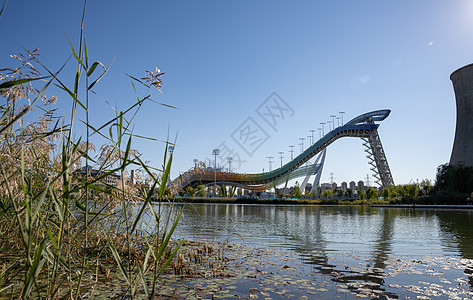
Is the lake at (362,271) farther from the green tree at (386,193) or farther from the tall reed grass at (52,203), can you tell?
the green tree at (386,193)

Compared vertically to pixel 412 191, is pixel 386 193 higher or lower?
lower

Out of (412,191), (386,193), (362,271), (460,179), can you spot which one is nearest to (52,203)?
(362,271)

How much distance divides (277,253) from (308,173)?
56.1 metres

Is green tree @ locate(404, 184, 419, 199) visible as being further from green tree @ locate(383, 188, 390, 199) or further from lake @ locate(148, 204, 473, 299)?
lake @ locate(148, 204, 473, 299)

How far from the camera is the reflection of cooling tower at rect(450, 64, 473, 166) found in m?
35.5

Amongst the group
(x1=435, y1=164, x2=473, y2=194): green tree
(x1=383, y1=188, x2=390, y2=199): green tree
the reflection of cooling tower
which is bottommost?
(x1=383, y1=188, x2=390, y2=199): green tree

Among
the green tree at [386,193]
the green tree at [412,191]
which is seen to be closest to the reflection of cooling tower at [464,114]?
the green tree at [412,191]

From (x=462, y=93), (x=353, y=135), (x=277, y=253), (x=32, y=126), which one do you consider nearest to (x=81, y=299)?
(x=32, y=126)

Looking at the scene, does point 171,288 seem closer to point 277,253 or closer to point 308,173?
point 277,253

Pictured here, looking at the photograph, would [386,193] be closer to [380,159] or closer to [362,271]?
[380,159]

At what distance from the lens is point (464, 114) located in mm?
36125

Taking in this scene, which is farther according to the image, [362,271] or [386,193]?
[386,193]

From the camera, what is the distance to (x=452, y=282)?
430 centimetres

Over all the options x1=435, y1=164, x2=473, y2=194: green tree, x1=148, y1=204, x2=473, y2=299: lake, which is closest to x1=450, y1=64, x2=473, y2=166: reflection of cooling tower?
x1=435, y1=164, x2=473, y2=194: green tree
